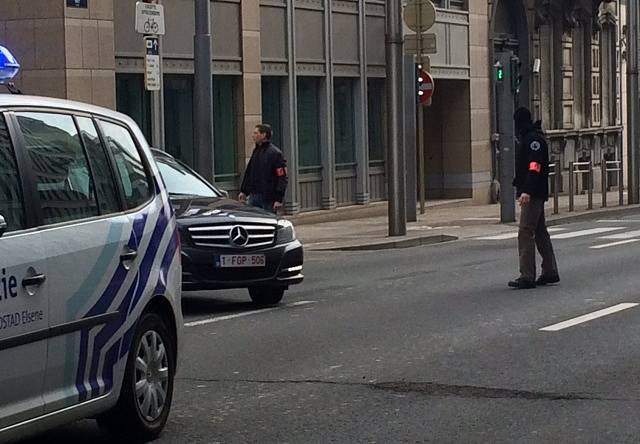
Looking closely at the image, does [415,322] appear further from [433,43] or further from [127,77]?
[433,43]

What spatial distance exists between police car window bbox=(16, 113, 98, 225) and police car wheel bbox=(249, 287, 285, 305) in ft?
23.1

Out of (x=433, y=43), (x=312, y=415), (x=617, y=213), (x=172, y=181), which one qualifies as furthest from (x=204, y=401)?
(x=617, y=213)

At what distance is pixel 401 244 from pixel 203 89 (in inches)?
180

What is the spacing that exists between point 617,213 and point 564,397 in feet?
79.5

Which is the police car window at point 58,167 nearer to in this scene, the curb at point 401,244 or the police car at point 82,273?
the police car at point 82,273

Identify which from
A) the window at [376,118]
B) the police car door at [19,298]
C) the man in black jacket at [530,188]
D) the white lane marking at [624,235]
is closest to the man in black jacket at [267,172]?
the man in black jacket at [530,188]

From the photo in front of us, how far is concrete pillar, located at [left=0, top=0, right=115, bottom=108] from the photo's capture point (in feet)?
70.8

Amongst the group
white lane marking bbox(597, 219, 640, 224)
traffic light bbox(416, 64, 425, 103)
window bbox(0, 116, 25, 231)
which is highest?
traffic light bbox(416, 64, 425, 103)

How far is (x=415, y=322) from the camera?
42.0 ft

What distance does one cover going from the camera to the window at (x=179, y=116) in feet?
79.7

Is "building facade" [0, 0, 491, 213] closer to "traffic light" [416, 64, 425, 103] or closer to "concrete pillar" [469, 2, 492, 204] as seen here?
"concrete pillar" [469, 2, 492, 204]

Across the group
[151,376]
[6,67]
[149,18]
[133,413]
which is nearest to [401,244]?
[149,18]

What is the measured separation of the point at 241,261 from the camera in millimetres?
13609

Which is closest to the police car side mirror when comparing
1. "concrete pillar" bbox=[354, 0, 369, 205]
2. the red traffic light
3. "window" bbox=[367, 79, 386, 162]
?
the red traffic light
